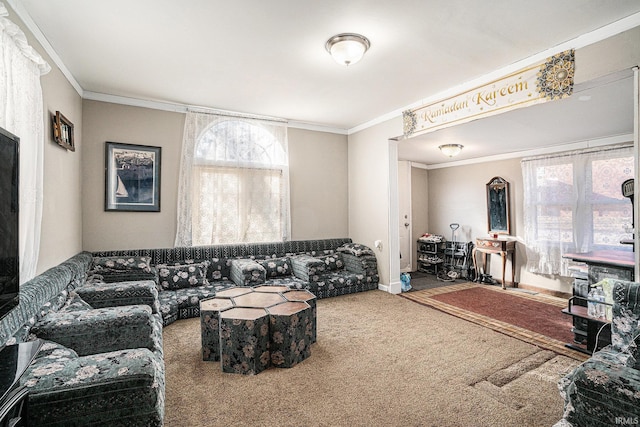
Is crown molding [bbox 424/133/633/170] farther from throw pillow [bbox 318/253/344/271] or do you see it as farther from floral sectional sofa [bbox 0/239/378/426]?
throw pillow [bbox 318/253/344/271]

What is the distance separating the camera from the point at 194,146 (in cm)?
435

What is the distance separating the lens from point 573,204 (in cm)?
508

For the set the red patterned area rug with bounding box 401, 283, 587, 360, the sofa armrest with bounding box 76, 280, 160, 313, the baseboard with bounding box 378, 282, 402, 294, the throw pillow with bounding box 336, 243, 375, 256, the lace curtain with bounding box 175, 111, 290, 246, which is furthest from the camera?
the throw pillow with bounding box 336, 243, 375, 256

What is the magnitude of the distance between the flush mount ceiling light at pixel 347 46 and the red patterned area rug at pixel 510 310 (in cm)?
318

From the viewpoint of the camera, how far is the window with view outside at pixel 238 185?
4.43m

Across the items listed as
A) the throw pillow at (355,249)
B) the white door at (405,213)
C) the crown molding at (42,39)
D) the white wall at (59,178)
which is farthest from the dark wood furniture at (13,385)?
the white door at (405,213)

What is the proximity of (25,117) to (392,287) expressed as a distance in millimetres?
4513

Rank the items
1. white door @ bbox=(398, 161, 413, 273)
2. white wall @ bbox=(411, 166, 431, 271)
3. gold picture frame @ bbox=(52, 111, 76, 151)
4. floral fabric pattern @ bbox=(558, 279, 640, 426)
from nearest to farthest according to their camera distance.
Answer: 1. floral fabric pattern @ bbox=(558, 279, 640, 426)
2. gold picture frame @ bbox=(52, 111, 76, 151)
3. white door @ bbox=(398, 161, 413, 273)
4. white wall @ bbox=(411, 166, 431, 271)

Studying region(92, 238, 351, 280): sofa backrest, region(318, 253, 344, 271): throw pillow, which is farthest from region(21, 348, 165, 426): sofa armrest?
region(318, 253, 344, 271): throw pillow

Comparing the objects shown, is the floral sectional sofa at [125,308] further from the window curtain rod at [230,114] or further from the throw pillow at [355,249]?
the window curtain rod at [230,114]

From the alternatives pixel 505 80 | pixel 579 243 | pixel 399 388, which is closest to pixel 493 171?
pixel 579 243

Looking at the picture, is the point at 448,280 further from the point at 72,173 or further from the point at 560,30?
the point at 72,173

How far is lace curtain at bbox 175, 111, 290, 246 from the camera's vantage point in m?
4.34

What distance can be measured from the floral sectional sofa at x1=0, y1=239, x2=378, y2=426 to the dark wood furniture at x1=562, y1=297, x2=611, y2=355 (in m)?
2.54
